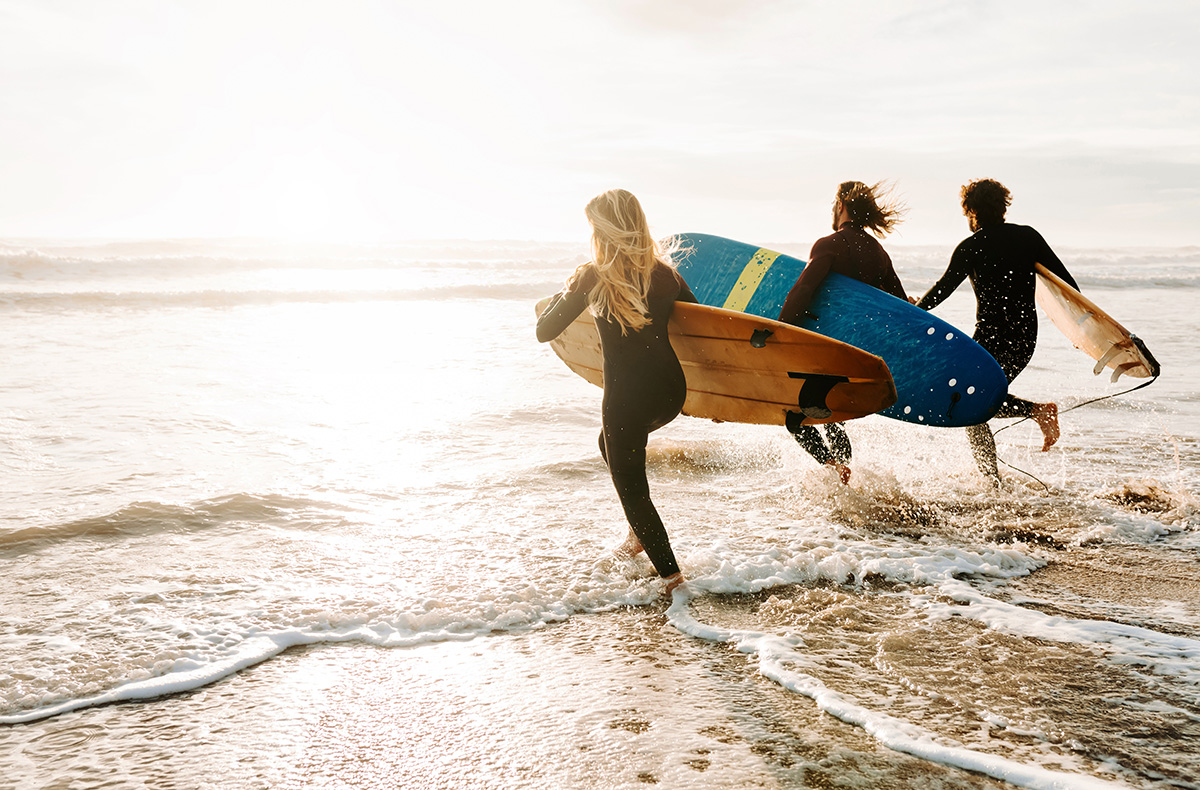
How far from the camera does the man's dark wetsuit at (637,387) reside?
3.40 m

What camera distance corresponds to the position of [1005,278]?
192 inches

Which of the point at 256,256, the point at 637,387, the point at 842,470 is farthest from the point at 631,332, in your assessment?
the point at 256,256

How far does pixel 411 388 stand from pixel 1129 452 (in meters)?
6.18

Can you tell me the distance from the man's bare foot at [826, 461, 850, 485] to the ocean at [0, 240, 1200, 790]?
0.14 metres

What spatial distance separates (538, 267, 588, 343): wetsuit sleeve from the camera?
132 inches

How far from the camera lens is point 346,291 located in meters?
18.9

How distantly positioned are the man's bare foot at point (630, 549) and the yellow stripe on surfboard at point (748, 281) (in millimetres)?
2040

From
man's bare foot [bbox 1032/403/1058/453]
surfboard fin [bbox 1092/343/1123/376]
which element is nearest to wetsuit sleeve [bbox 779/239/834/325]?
man's bare foot [bbox 1032/403/1058/453]

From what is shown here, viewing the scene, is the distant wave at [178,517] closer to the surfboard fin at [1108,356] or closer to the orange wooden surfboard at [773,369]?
the orange wooden surfboard at [773,369]

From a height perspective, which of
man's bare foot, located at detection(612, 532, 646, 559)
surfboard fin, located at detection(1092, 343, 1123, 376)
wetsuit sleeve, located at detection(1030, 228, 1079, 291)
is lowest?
man's bare foot, located at detection(612, 532, 646, 559)

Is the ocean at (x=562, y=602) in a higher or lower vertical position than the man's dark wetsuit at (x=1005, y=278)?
lower

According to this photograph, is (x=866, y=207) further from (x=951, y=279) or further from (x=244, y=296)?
(x=244, y=296)

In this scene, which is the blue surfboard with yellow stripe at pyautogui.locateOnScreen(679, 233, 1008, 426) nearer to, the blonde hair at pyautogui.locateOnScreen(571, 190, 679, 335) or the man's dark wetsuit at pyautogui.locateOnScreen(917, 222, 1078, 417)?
the man's dark wetsuit at pyautogui.locateOnScreen(917, 222, 1078, 417)

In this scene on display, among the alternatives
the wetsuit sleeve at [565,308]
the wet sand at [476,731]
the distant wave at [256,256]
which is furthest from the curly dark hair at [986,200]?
the distant wave at [256,256]
